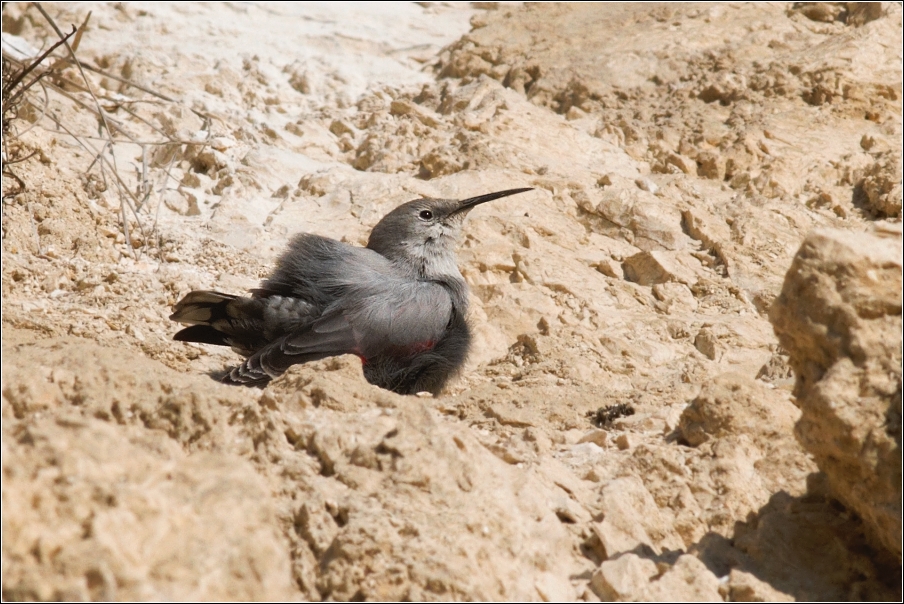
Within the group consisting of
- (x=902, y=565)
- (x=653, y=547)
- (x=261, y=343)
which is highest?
(x=902, y=565)

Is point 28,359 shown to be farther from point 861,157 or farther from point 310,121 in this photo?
point 861,157

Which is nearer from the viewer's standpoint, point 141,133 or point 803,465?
point 803,465

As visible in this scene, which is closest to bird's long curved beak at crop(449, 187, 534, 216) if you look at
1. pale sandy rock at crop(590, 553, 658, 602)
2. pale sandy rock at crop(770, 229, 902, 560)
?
pale sandy rock at crop(770, 229, 902, 560)

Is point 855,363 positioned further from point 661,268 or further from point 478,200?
point 478,200

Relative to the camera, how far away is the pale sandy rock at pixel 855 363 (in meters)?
2.94

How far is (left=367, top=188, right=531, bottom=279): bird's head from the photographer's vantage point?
6.20 m

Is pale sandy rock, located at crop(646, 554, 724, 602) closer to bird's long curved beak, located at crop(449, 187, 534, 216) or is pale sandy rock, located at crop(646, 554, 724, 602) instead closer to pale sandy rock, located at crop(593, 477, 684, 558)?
pale sandy rock, located at crop(593, 477, 684, 558)

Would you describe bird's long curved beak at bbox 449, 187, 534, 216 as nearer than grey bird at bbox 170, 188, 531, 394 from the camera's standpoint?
No

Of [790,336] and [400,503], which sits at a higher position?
[790,336]

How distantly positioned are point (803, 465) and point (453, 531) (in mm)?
1417

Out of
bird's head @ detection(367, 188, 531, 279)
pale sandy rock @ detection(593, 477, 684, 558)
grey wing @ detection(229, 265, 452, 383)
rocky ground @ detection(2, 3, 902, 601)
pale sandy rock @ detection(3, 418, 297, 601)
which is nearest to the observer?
pale sandy rock @ detection(3, 418, 297, 601)

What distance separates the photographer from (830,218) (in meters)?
6.79

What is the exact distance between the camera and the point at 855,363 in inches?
119

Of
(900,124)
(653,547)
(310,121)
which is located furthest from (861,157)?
(653,547)
